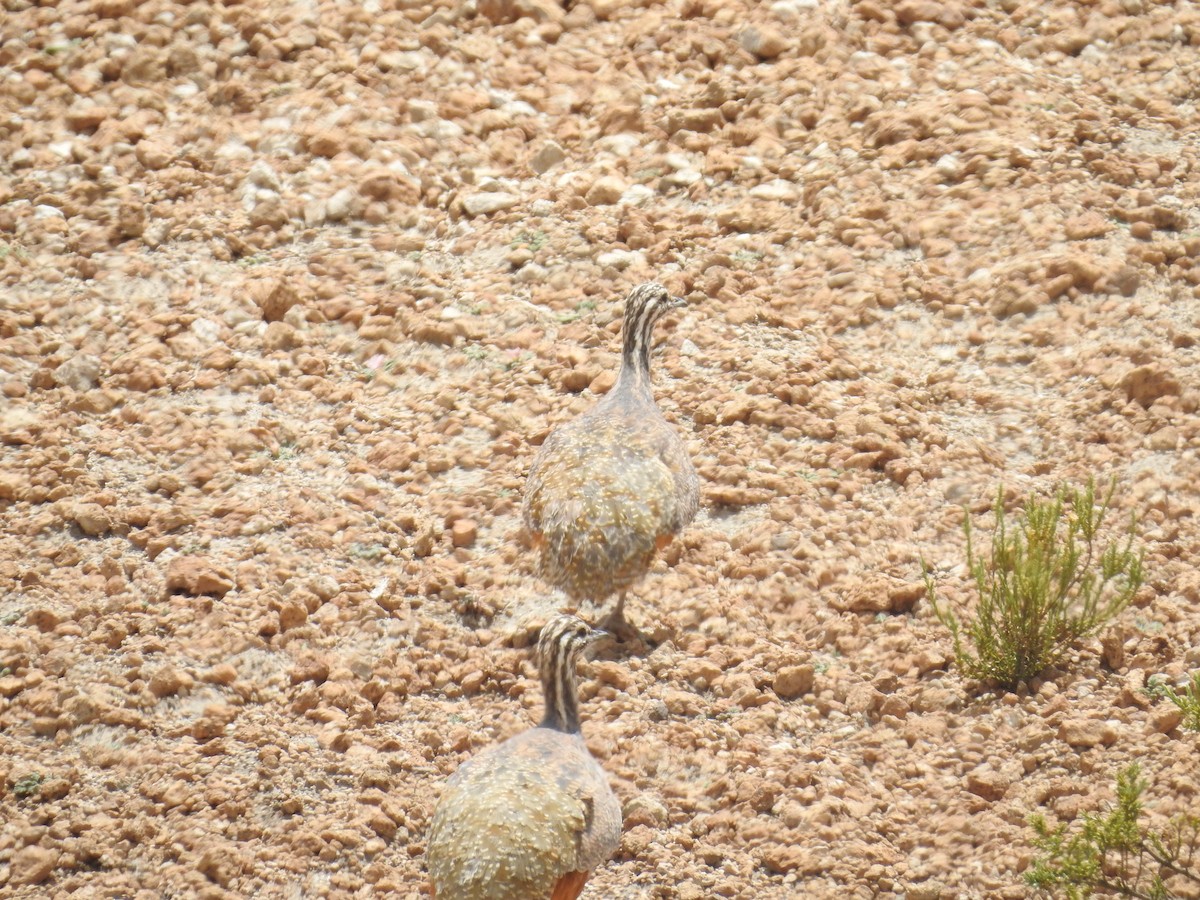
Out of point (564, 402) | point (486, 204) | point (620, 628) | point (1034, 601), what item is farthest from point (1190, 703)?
point (486, 204)

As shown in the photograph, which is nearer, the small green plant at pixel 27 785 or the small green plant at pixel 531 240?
the small green plant at pixel 27 785

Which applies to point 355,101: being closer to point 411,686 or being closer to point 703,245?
point 703,245

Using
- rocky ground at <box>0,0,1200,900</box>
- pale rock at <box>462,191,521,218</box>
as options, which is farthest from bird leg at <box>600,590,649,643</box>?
pale rock at <box>462,191,521,218</box>

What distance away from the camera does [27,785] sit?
7582 mm

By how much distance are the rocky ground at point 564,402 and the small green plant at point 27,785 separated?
0.05 m

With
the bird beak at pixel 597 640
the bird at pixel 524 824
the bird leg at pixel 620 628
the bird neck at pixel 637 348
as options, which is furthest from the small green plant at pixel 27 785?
the bird neck at pixel 637 348

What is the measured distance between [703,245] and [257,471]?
135 inches

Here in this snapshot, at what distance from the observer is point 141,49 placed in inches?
459

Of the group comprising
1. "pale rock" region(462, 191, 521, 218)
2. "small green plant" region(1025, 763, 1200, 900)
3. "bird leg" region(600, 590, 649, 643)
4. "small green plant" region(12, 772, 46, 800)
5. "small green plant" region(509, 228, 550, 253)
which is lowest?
"small green plant" region(12, 772, 46, 800)

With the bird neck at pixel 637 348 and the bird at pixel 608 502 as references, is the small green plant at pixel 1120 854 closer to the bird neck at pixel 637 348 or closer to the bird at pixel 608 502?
the bird at pixel 608 502

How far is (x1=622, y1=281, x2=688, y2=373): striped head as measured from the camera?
29.0ft

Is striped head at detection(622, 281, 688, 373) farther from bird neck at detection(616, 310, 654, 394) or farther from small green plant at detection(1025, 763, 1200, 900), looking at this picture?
small green plant at detection(1025, 763, 1200, 900)

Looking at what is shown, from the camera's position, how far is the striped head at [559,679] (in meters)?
7.15

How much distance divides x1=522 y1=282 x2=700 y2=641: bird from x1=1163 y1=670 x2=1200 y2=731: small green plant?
258 cm
